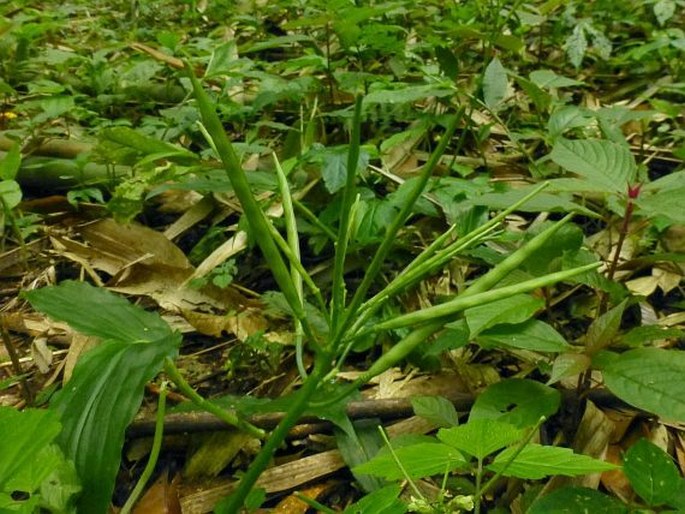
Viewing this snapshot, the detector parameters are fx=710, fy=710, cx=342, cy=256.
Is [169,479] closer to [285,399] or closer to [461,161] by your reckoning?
[285,399]

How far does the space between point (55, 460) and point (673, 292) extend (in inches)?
45.8

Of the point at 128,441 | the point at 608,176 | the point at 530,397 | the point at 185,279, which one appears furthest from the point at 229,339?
the point at 608,176

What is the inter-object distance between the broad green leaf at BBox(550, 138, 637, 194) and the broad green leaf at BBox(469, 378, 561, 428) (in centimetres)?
30

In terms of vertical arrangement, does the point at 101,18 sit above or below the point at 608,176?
below

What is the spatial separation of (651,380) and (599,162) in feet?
1.24

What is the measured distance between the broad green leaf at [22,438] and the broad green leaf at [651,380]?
622 millimetres

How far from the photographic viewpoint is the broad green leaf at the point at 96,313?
0.86 m

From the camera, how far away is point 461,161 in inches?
71.3

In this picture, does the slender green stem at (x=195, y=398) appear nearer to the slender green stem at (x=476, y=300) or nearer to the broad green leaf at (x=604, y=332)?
the slender green stem at (x=476, y=300)

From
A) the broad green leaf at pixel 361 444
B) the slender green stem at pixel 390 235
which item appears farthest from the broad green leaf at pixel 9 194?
the slender green stem at pixel 390 235

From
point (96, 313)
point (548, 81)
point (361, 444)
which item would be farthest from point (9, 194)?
point (548, 81)

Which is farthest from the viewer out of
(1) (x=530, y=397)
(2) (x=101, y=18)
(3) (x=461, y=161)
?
(2) (x=101, y=18)

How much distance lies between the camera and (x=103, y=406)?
820 mm

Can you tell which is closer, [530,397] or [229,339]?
[530,397]
